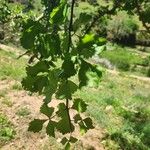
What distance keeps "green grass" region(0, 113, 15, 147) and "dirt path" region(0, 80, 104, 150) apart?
101 mm

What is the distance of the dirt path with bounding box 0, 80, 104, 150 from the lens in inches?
369

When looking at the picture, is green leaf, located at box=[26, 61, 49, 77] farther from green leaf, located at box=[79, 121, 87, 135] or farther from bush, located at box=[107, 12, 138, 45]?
bush, located at box=[107, 12, 138, 45]

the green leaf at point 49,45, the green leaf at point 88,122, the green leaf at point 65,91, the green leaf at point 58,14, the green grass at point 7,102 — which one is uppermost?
the green leaf at point 58,14

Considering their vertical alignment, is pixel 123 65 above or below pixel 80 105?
below

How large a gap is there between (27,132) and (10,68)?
5.99 m

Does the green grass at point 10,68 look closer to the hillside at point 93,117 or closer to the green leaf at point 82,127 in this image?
the hillside at point 93,117

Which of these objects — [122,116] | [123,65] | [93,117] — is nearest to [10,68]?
[122,116]

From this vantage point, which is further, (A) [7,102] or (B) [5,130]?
(A) [7,102]

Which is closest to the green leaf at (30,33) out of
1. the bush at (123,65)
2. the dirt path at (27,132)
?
the dirt path at (27,132)

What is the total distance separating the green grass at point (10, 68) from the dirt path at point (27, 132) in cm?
178

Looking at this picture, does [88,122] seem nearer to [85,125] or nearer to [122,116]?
[85,125]

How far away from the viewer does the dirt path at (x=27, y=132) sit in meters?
9.38

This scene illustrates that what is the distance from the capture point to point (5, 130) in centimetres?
980

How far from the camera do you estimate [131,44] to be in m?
46.5
